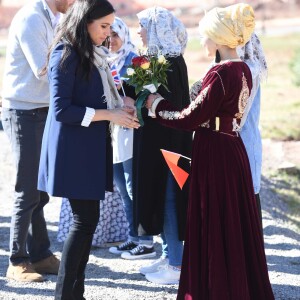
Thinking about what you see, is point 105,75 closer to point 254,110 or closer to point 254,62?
point 254,62

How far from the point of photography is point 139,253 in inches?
222

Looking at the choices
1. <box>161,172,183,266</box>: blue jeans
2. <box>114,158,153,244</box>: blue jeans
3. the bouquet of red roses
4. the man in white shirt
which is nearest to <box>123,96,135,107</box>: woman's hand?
the bouquet of red roses

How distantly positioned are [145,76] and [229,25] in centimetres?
57

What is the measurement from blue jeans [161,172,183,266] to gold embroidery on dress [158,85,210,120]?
74 centimetres

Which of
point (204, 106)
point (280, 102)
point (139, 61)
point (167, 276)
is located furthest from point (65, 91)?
point (280, 102)

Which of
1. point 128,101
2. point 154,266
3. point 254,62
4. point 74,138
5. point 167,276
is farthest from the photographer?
point 154,266

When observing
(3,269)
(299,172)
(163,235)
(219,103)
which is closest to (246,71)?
(219,103)

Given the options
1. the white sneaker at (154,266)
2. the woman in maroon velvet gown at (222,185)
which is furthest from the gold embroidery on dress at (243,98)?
the white sneaker at (154,266)

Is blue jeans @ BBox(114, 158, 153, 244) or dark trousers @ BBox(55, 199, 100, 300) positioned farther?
blue jeans @ BBox(114, 158, 153, 244)

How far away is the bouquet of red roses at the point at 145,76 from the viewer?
171 inches

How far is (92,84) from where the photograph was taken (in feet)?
13.4

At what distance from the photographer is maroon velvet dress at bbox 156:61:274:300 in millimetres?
4098

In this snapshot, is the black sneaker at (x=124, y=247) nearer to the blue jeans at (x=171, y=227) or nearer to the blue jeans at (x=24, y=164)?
the blue jeans at (x=171, y=227)

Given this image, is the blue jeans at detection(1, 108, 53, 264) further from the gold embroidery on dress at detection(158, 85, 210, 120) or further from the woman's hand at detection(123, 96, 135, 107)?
the gold embroidery on dress at detection(158, 85, 210, 120)
